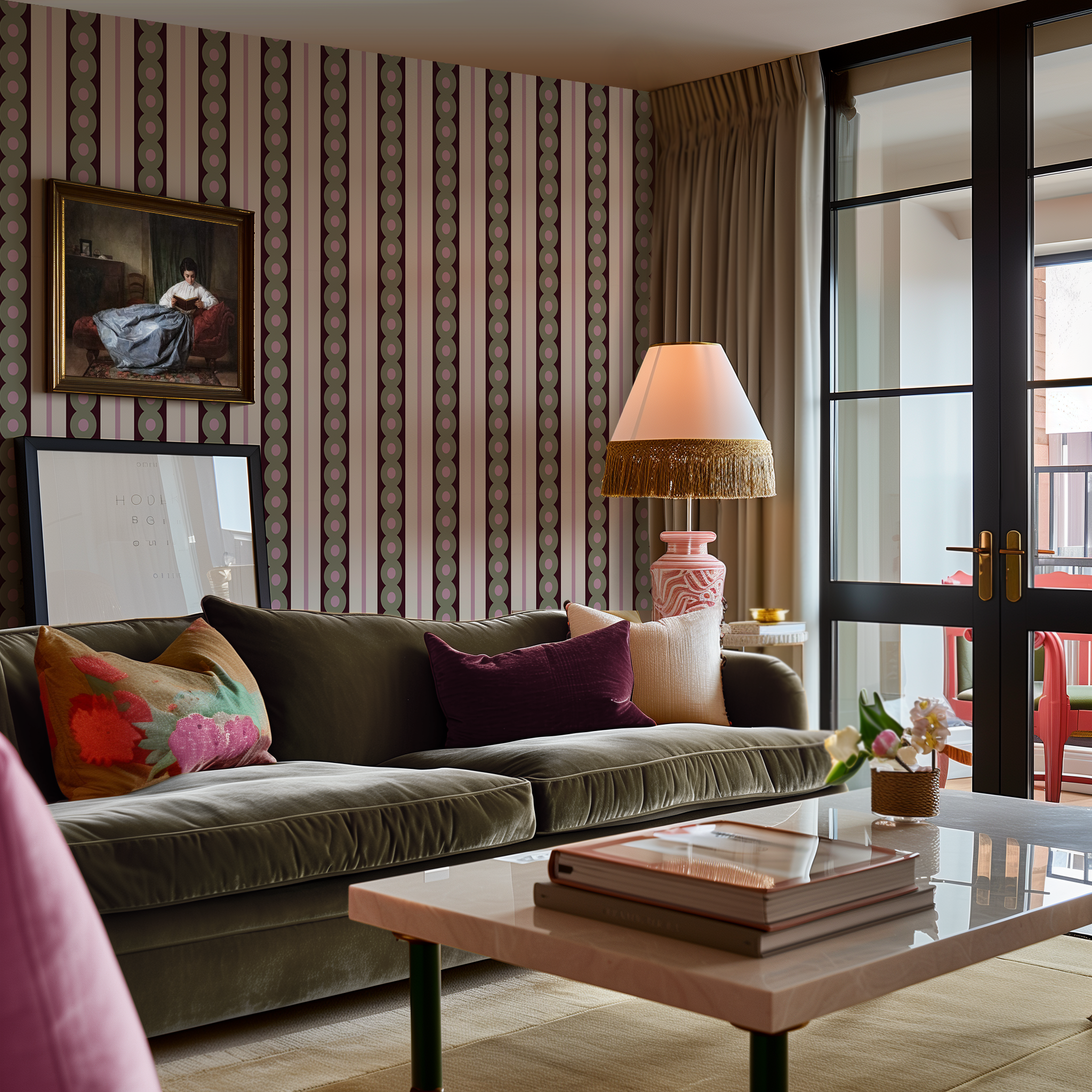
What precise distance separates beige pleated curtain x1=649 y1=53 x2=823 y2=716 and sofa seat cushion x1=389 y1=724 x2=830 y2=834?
4.76 ft

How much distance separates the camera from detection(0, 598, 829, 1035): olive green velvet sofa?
228 centimetres

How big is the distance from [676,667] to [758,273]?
1.88 m

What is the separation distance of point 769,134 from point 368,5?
5.30ft

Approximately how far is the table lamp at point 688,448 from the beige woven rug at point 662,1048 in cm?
174

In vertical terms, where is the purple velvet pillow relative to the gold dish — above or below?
below

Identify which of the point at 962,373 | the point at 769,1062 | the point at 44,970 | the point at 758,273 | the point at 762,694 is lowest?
the point at 769,1062

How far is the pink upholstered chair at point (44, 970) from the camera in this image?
536 mm

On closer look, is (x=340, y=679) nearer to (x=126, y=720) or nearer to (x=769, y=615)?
(x=126, y=720)

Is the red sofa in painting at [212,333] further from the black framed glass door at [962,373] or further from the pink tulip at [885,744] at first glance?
the pink tulip at [885,744]

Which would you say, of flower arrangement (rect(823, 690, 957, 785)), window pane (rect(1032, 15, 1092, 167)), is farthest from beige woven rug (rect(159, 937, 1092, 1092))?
window pane (rect(1032, 15, 1092, 167))

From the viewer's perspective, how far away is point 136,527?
3975 mm

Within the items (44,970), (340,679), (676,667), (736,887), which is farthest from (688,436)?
(44,970)

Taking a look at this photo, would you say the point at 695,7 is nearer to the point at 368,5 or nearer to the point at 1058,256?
the point at 368,5

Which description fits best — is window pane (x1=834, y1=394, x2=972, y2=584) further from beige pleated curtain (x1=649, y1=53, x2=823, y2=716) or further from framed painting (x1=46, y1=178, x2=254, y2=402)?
framed painting (x1=46, y1=178, x2=254, y2=402)
